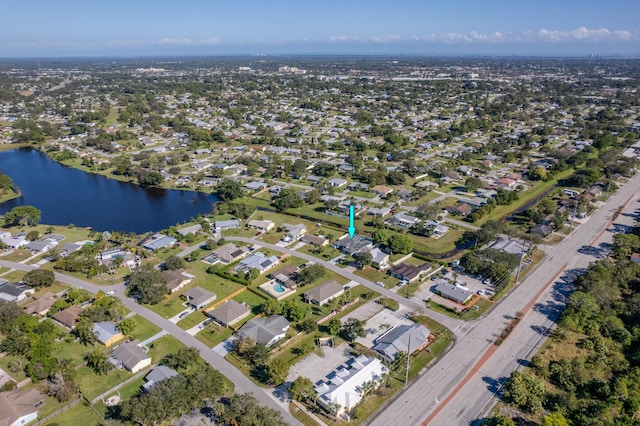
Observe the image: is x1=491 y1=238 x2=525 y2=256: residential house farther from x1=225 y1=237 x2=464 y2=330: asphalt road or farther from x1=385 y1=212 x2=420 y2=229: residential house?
x1=225 y1=237 x2=464 y2=330: asphalt road

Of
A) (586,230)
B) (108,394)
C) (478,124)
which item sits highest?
(478,124)

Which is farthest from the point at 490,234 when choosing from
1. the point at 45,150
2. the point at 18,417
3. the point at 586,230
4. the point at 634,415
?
the point at 45,150

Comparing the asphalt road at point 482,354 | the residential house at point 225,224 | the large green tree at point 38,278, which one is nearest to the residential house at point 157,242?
the residential house at point 225,224

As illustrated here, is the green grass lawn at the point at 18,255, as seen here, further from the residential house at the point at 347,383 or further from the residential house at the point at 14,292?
the residential house at the point at 347,383

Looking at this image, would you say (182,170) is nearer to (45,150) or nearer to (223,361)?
(45,150)

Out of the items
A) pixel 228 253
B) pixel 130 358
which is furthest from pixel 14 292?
pixel 228 253

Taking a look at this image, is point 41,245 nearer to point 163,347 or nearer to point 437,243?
point 163,347
